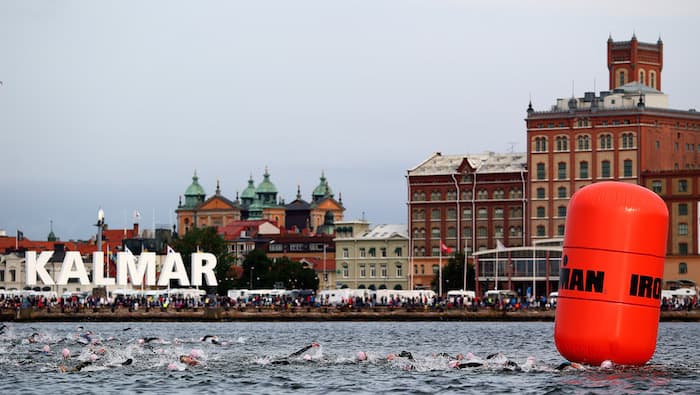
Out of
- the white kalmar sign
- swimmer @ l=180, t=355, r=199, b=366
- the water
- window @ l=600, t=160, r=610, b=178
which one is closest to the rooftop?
window @ l=600, t=160, r=610, b=178

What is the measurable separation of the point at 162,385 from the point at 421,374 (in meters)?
9.31

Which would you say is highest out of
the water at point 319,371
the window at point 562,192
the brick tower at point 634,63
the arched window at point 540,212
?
the brick tower at point 634,63

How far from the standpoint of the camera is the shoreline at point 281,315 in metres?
Answer: 126

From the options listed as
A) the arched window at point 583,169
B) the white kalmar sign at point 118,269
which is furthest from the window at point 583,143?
the white kalmar sign at point 118,269

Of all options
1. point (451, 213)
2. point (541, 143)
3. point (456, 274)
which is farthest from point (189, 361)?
point (451, 213)

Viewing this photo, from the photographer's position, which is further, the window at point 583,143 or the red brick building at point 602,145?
the window at point 583,143

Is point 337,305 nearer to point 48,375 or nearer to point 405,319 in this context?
point 405,319

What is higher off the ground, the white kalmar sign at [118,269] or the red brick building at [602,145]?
the red brick building at [602,145]

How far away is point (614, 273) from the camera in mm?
44812

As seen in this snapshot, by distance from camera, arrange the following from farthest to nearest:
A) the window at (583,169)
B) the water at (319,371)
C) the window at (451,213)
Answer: the window at (451,213) < the window at (583,169) < the water at (319,371)

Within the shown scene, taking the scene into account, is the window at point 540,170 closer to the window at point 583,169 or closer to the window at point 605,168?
the window at point 583,169

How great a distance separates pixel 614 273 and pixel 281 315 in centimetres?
8841

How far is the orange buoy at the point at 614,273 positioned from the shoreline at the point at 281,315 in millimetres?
80547

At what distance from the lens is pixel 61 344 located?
75.9 m
